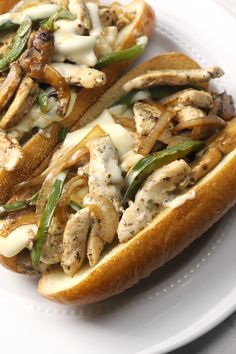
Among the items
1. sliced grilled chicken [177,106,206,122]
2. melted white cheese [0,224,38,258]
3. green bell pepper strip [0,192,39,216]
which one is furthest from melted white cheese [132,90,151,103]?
melted white cheese [0,224,38,258]

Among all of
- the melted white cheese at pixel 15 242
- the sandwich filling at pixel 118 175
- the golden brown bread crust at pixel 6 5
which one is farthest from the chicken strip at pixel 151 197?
the golden brown bread crust at pixel 6 5

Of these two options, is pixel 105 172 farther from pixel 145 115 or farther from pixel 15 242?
pixel 15 242

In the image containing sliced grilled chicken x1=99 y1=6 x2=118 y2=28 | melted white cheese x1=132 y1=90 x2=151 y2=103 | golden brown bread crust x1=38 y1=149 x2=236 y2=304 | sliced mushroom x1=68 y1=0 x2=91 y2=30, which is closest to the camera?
golden brown bread crust x1=38 y1=149 x2=236 y2=304

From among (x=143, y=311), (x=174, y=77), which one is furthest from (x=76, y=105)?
(x=143, y=311)

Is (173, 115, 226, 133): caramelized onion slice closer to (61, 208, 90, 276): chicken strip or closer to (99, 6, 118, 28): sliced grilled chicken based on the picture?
(61, 208, 90, 276): chicken strip

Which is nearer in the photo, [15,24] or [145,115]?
[145,115]

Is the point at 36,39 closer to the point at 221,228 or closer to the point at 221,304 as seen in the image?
the point at 221,228
